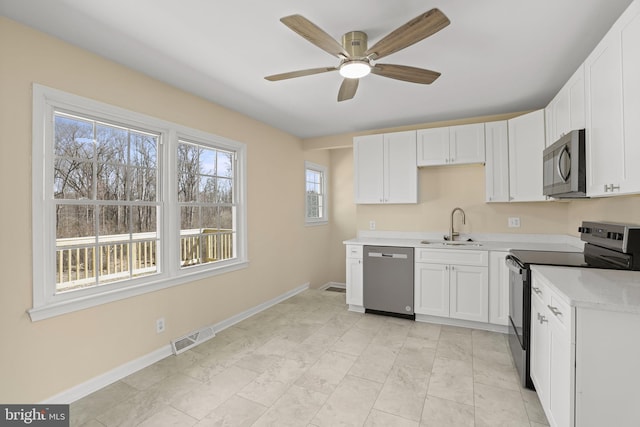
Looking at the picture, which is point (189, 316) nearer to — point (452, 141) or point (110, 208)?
point (110, 208)

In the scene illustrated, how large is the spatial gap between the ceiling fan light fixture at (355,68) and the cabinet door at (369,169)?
2.00 metres

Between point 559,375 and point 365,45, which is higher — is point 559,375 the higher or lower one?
the lower one

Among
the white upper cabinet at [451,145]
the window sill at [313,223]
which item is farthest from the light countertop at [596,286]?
the window sill at [313,223]

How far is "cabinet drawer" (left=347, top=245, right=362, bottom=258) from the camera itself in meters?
3.81

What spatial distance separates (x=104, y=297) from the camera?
2.27 m

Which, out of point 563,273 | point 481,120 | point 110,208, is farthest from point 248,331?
point 481,120

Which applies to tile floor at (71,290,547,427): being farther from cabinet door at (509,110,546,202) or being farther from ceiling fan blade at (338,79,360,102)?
ceiling fan blade at (338,79,360,102)

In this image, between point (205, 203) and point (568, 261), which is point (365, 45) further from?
point (205, 203)

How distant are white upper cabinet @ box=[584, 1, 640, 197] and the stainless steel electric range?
1.11 ft

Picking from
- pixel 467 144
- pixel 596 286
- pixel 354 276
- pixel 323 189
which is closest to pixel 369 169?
pixel 467 144

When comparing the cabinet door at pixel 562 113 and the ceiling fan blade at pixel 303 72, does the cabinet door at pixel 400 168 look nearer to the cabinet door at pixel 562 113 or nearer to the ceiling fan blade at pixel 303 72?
the cabinet door at pixel 562 113

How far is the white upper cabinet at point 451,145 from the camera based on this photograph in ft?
11.4

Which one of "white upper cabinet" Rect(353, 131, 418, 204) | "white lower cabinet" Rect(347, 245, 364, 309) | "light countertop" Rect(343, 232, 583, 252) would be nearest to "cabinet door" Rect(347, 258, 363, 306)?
"white lower cabinet" Rect(347, 245, 364, 309)

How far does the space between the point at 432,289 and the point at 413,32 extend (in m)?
2.73
